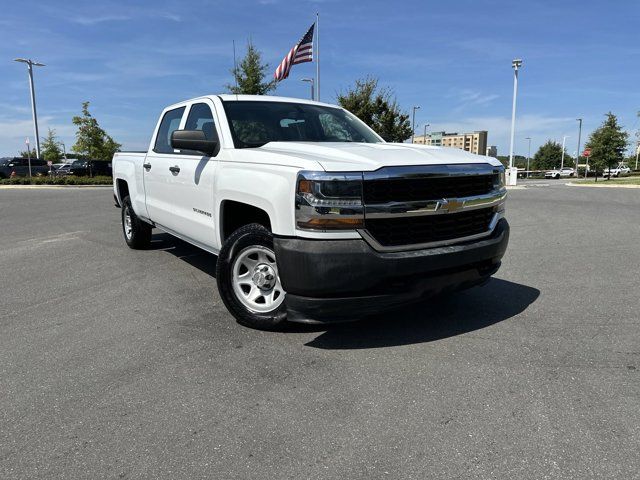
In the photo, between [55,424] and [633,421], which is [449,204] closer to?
[633,421]

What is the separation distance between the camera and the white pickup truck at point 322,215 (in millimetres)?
3045

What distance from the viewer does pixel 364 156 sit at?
10.9ft

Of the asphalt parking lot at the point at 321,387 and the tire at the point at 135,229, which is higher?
the tire at the point at 135,229

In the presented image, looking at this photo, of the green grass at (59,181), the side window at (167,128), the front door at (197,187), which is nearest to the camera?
the front door at (197,187)

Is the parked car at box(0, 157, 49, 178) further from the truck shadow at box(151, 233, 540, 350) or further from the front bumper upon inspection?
the front bumper

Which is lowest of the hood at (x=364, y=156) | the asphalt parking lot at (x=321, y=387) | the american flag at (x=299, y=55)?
the asphalt parking lot at (x=321, y=387)

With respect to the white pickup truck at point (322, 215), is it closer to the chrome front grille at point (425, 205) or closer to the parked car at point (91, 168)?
the chrome front grille at point (425, 205)

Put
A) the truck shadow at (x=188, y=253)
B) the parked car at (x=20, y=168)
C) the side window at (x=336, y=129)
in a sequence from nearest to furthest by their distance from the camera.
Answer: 1. the side window at (x=336, y=129)
2. the truck shadow at (x=188, y=253)
3. the parked car at (x=20, y=168)

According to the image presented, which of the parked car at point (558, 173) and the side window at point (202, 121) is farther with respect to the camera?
the parked car at point (558, 173)

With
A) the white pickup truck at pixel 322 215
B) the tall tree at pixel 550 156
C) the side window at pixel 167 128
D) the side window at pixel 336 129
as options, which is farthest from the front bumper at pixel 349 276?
the tall tree at pixel 550 156

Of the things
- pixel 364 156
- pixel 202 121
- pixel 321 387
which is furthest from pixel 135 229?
pixel 321 387

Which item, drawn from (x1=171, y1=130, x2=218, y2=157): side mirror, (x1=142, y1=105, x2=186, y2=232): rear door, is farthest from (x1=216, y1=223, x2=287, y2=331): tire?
(x1=142, y1=105, x2=186, y2=232): rear door

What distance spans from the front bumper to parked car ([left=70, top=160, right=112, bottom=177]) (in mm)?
36114

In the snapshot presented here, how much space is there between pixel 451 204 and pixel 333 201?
931 millimetres
